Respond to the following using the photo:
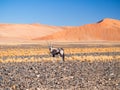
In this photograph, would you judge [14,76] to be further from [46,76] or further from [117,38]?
[117,38]

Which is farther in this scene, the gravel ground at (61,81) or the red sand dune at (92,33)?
the red sand dune at (92,33)

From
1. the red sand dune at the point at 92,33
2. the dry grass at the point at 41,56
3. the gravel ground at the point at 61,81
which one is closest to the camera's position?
the gravel ground at the point at 61,81

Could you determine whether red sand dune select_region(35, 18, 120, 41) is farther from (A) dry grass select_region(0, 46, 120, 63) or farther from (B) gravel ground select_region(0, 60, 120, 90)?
(B) gravel ground select_region(0, 60, 120, 90)

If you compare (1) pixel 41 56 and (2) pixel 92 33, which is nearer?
(1) pixel 41 56

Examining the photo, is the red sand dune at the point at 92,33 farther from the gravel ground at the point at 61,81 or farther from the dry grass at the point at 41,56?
the gravel ground at the point at 61,81

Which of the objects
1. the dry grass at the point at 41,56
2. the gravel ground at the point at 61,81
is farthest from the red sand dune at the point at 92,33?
the gravel ground at the point at 61,81

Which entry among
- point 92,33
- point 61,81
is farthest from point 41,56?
point 92,33

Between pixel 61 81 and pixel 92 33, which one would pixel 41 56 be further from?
pixel 92 33

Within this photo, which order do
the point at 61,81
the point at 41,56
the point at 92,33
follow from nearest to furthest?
1. the point at 61,81
2. the point at 41,56
3. the point at 92,33

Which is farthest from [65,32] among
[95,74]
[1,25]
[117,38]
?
[95,74]

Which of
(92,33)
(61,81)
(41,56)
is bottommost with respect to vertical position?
(61,81)

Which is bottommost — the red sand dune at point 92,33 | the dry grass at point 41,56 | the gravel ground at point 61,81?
the gravel ground at point 61,81

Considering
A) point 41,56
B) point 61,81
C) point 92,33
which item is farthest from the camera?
point 92,33

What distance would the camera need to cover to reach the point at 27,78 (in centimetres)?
1491
